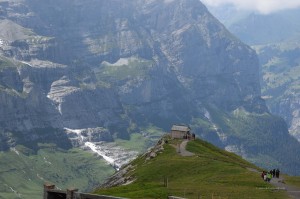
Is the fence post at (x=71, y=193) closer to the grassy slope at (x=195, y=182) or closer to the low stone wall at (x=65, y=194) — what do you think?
the low stone wall at (x=65, y=194)

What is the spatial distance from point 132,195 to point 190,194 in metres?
11.4

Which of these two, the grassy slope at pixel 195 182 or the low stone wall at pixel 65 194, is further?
the grassy slope at pixel 195 182

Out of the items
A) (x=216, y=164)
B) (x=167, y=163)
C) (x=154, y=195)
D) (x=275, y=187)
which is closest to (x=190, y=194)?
(x=154, y=195)

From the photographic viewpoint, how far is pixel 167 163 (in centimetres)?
18212

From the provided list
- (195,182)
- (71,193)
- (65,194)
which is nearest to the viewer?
(71,193)

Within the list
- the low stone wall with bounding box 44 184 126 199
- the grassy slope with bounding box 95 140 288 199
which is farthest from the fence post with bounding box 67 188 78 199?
the grassy slope with bounding box 95 140 288 199

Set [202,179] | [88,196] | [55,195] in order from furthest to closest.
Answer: [202,179] → [55,195] → [88,196]

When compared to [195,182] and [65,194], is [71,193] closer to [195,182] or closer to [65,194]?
[65,194]

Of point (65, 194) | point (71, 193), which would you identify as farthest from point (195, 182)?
point (71, 193)

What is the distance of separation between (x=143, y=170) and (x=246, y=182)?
2550 inches

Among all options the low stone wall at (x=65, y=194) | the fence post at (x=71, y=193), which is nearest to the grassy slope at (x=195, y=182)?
the low stone wall at (x=65, y=194)

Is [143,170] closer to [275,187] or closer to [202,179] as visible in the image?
[202,179]

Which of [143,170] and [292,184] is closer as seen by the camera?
[292,184]

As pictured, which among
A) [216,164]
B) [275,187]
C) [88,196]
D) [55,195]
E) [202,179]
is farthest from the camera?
[216,164]
